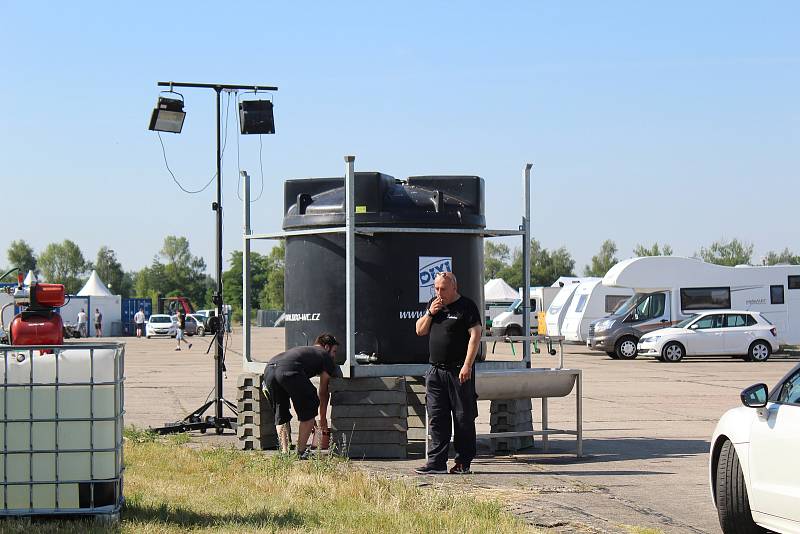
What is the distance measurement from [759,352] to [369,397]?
24.3 meters

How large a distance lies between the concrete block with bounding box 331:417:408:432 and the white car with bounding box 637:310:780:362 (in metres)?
23.0

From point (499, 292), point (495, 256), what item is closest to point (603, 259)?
point (495, 256)

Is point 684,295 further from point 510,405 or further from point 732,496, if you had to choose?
point 732,496

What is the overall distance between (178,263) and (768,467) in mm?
177617

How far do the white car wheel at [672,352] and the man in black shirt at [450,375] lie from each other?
24.1m

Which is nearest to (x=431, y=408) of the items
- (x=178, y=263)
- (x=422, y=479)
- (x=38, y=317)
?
(x=422, y=479)

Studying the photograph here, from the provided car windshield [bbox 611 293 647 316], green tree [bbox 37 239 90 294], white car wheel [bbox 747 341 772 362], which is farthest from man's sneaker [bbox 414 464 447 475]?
green tree [bbox 37 239 90 294]

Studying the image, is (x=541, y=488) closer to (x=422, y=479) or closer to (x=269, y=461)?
(x=422, y=479)

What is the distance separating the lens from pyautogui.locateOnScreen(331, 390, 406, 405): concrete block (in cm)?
1200

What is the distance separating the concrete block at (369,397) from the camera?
39.4 ft

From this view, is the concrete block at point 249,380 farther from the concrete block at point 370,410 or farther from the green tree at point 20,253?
the green tree at point 20,253

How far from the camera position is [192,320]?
220 ft

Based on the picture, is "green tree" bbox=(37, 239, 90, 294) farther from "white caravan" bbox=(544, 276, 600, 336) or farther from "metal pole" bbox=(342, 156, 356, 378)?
"metal pole" bbox=(342, 156, 356, 378)

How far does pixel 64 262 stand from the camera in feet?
567
